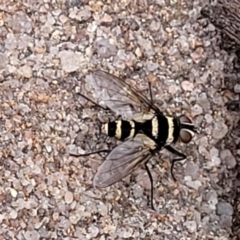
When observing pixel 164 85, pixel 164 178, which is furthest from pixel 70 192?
pixel 164 85

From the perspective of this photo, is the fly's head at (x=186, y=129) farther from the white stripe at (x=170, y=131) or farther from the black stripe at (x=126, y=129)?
the black stripe at (x=126, y=129)

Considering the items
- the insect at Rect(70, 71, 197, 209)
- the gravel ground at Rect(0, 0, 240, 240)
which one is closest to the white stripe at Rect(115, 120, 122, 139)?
the insect at Rect(70, 71, 197, 209)

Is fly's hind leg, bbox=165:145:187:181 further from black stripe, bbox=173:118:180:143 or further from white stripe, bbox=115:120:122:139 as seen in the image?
white stripe, bbox=115:120:122:139

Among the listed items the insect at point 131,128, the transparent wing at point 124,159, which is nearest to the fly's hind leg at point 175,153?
the insect at point 131,128

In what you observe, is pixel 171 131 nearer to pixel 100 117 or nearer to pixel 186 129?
pixel 186 129

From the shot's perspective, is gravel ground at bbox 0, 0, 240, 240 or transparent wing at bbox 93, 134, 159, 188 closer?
transparent wing at bbox 93, 134, 159, 188

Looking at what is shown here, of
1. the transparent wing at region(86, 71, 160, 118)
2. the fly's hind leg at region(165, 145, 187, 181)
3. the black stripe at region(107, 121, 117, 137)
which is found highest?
the transparent wing at region(86, 71, 160, 118)
